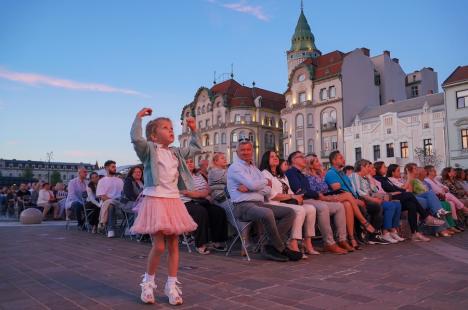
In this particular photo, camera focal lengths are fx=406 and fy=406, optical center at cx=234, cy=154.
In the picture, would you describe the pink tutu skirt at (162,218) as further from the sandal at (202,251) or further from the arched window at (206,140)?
the arched window at (206,140)

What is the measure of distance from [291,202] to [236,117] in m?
57.0

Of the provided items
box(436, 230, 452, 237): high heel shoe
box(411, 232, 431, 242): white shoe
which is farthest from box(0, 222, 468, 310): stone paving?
box(436, 230, 452, 237): high heel shoe

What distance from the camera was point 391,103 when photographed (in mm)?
45844

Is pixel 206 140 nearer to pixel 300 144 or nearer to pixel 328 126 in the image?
pixel 300 144

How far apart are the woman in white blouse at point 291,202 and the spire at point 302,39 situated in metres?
71.5

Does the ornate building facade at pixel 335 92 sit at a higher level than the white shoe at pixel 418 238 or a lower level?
higher

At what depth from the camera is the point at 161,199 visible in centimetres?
404

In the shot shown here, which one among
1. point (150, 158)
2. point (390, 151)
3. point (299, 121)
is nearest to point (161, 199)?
point (150, 158)

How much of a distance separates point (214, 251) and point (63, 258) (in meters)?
2.52

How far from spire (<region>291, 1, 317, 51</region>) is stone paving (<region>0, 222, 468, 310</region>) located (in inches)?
2836

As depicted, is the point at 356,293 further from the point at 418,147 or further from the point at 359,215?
the point at 418,147

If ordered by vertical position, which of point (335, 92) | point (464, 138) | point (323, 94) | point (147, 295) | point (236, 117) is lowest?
point (147, 295)

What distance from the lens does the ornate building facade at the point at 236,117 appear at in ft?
207

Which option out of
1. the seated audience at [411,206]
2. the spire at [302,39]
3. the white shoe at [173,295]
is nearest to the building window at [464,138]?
the seated audience at [411,206]
